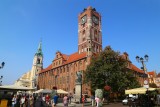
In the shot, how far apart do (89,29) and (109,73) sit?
28.6 metres

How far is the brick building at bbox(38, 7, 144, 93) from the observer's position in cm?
5394

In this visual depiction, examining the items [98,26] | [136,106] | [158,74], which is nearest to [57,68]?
[98,26]

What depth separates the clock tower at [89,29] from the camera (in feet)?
192

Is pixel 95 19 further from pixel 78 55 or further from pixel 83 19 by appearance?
pixel 78 55

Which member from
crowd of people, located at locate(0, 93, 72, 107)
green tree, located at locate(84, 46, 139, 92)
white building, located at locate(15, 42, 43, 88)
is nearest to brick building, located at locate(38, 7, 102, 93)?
green tree, located at locate(84, 46, 139, 92)

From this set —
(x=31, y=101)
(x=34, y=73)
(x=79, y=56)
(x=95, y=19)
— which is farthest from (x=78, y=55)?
(x=31, y=101)

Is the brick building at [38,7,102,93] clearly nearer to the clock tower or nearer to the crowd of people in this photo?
the clock tower

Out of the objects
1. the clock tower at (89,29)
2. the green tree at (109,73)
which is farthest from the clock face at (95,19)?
the green tree at (109,73)

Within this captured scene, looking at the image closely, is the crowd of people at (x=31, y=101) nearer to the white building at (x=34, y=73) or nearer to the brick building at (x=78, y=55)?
the brick building at (x=78, y=55)

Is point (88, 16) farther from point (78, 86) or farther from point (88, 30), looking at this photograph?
point (78, 86)

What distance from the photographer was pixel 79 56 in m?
54.6

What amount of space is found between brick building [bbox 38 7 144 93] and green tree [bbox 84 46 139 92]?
1525 centimetres

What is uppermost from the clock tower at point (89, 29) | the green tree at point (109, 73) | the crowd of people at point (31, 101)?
the clock tower at point (89, 29)

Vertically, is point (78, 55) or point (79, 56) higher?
point (78, 55)
